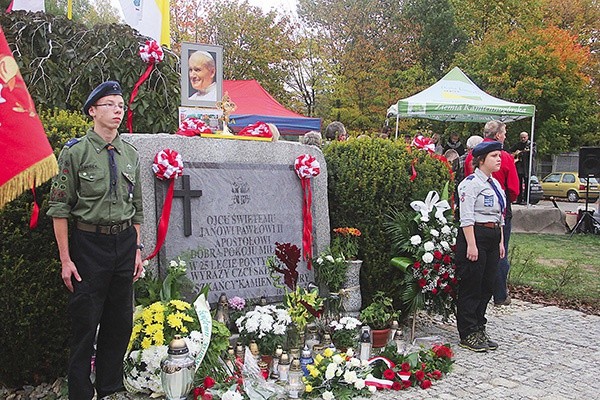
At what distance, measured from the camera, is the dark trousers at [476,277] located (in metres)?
5.06

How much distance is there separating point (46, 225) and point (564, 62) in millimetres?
25328

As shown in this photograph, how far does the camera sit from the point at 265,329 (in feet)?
14.5

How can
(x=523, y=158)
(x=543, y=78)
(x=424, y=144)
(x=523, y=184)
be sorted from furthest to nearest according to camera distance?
(x=543, y=78)
(x=523, y=184)
(x=523, y=158)
(x=424, y=144)

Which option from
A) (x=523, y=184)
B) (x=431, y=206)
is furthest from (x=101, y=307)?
(x=523, y=184)

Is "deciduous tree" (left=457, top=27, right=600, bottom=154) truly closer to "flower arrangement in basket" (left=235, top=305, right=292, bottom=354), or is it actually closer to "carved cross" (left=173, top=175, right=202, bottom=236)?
"carved cross" (left=173, top=175, right=202, bottom=236)

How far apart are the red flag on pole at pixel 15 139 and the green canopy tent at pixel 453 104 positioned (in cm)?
1151

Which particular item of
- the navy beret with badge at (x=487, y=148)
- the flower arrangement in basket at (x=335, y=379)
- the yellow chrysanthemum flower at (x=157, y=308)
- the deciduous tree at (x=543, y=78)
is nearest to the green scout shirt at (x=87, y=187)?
the yellow chrysanthemum flower at (x=157, y=308)

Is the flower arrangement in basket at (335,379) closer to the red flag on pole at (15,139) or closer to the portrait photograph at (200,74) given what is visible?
the red flag on pole at (15,139)

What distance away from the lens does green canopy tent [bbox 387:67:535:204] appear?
536 inches

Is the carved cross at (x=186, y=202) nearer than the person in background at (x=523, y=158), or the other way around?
the carved cross at (x=186, y=202)

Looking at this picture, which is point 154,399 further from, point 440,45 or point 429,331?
point 440,45

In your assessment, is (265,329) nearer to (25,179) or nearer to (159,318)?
(159,318)

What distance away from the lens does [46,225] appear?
3.82 meters

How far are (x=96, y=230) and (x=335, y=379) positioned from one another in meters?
1.89
